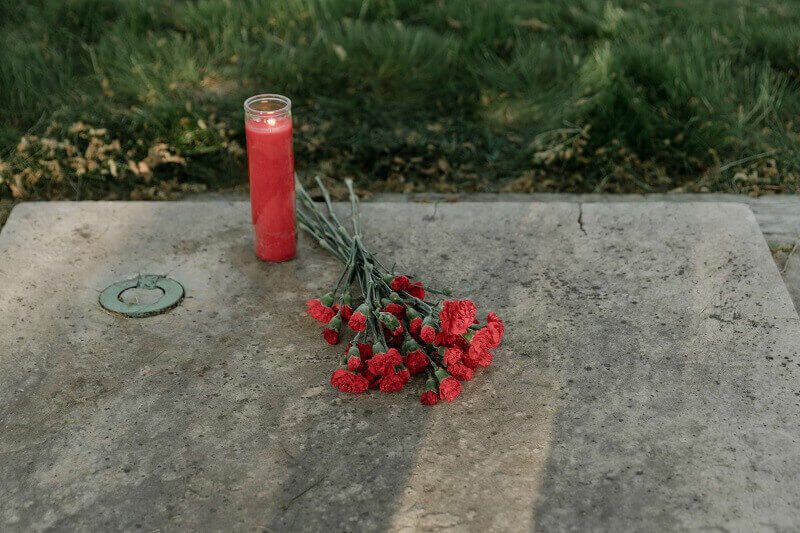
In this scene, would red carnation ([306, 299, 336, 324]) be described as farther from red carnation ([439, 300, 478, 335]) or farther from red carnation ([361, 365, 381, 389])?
red carnation ([439, 300, 478, 335])

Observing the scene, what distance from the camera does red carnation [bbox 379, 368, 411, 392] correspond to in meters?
2.20

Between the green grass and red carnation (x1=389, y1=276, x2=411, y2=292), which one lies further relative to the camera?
the green grass

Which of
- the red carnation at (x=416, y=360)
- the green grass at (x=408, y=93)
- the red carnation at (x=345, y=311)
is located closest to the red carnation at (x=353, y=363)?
the red carnation at (x=416, y=360)

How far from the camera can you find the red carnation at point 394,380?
220 cm

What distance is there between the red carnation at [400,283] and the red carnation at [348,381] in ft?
0.98

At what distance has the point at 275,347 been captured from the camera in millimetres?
2422

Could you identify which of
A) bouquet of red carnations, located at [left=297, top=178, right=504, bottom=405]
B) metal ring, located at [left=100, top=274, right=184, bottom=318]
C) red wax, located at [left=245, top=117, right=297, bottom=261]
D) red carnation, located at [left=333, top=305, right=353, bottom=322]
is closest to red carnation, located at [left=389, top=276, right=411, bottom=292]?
bouquet of red carnations, located at [left=297, top=178, right=504, bottom=405]

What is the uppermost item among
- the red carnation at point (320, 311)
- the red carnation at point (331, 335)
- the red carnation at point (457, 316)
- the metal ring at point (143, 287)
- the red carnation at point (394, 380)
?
the red carnation at point (457, 316)

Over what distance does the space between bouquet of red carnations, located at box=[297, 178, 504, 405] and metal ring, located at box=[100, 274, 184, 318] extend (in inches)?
16.5

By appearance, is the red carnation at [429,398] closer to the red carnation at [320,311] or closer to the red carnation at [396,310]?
the red carnation at [396,310]

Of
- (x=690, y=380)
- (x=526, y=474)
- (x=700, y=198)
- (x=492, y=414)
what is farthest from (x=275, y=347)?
(x=700, y=198)

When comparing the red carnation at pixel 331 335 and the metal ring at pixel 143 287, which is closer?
the red carnation at pixel 331 335

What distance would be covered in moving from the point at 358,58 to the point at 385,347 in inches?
83.9

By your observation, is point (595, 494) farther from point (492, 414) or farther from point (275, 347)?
point (275, 347)
